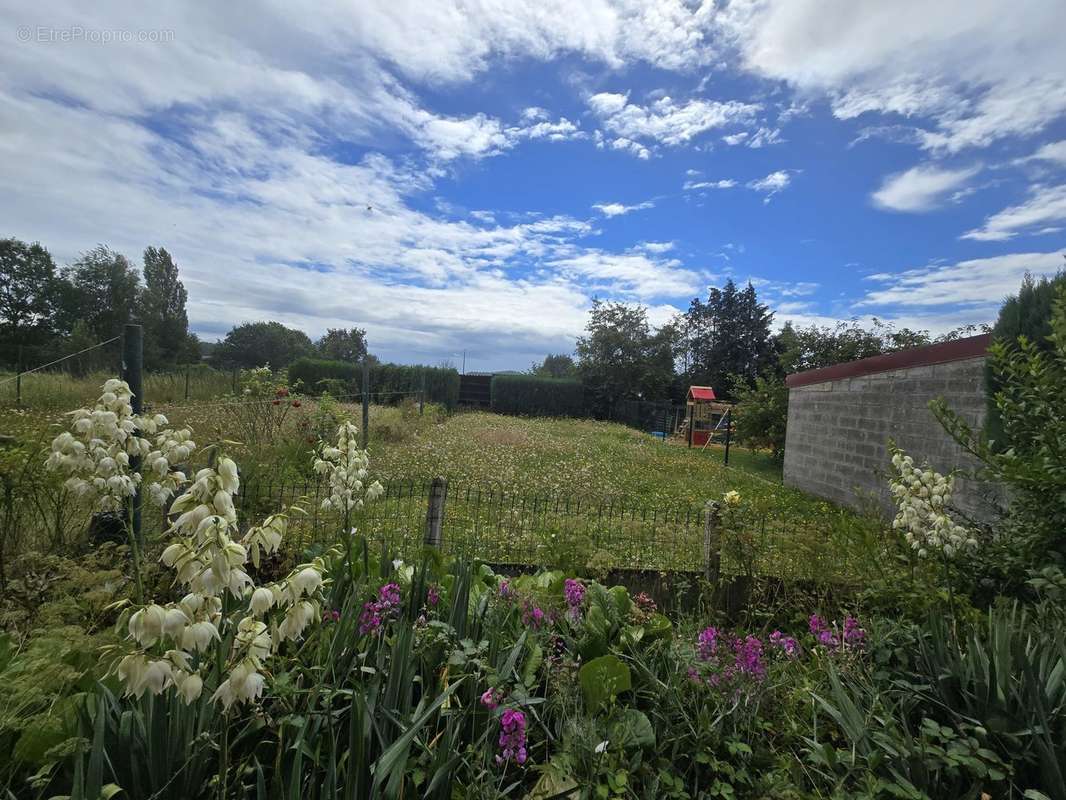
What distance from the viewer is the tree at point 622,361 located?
26219mm

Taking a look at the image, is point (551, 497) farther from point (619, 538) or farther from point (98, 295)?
point (98, 295)

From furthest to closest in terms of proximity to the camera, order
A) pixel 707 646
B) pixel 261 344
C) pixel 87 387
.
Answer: pixel 261 344 < pixel 87 387 < pixel 707 646

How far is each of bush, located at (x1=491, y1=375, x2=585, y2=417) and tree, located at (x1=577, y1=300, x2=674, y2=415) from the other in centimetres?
84

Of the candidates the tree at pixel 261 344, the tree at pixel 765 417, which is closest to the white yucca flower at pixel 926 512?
the tree at pixel 765 417

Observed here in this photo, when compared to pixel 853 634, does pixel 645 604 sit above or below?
below

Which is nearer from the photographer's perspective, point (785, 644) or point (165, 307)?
point (785, 644)

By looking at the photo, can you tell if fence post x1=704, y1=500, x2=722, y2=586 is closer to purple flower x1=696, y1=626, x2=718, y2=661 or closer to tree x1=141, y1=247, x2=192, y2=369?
purple flower x1=696, y1=626, x2=718, y2=661

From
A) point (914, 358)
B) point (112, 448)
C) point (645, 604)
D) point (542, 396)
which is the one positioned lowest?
point (645, 604)

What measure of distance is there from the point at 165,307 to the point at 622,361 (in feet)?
103

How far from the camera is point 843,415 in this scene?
26.5ft

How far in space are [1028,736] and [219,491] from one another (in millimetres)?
2695

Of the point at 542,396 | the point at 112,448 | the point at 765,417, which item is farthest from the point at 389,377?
the point at 112,448

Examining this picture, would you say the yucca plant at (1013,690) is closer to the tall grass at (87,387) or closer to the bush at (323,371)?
the tall grass at (87,387)

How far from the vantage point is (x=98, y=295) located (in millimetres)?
30297
